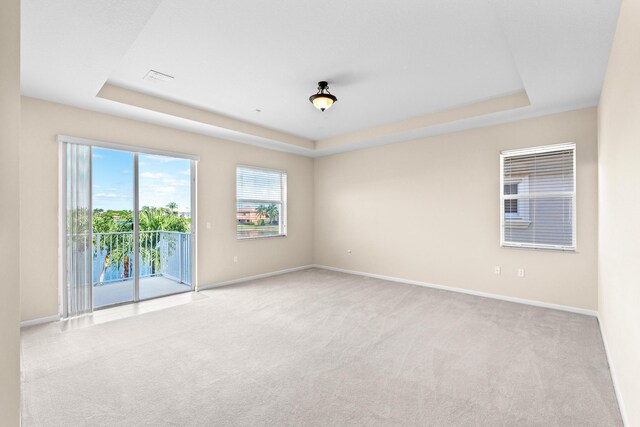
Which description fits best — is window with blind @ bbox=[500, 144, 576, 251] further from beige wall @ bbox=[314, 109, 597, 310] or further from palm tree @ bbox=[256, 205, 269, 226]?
palm tree @ bbox=[256, 205, 269, 226]

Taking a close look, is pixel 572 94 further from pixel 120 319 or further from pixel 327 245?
pixel 120 319

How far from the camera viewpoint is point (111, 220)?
15.7 feet

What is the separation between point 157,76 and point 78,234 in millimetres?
2267

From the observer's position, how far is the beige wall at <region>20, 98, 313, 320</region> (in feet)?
11.8

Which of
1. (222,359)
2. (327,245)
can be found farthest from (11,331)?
(327,245)

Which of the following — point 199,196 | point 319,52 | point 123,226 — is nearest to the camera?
point 319,52

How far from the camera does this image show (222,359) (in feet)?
9.08

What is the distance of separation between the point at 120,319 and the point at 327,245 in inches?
165

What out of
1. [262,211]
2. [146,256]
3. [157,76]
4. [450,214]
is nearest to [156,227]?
[146,256]

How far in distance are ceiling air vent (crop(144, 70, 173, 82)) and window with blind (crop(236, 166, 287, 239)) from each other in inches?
93.5

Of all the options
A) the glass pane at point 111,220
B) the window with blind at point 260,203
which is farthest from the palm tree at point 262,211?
the glass pane at point 111,220

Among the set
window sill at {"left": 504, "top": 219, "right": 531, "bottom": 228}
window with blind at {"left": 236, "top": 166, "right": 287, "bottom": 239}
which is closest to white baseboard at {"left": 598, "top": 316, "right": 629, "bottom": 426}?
window sill at {"left": 504, "top": 219, "right": 531, "bottom": 228}

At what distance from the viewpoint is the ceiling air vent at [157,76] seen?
3.34m

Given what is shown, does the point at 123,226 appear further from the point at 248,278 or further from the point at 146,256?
the point at 248,278
